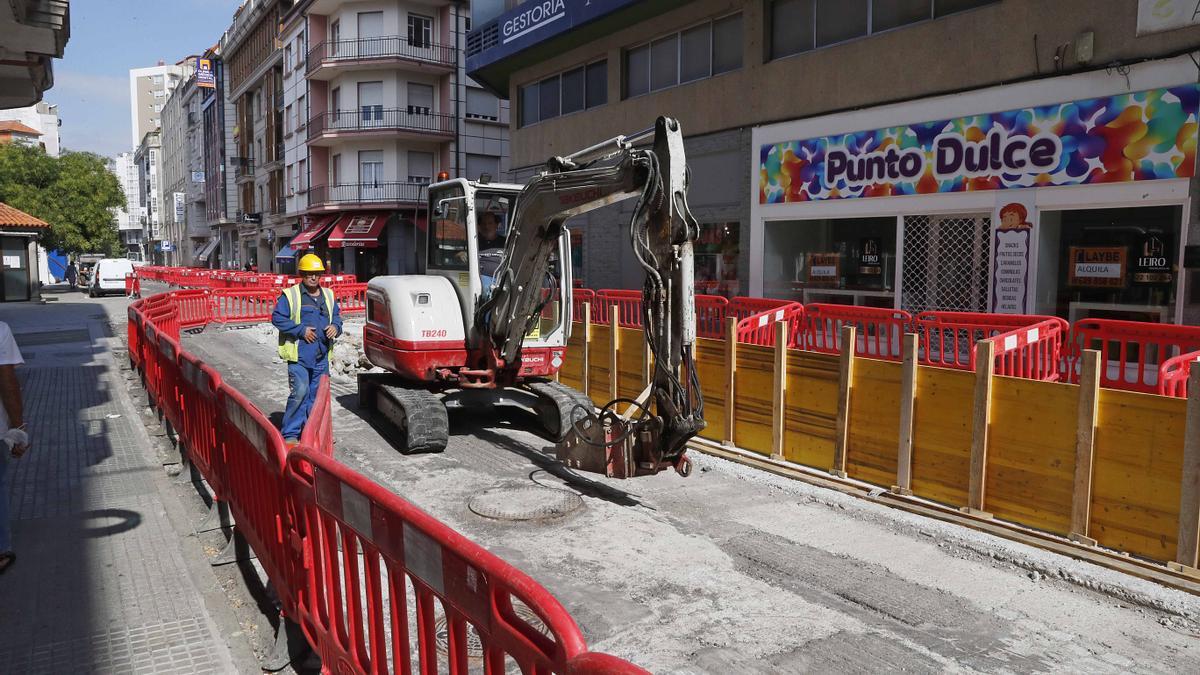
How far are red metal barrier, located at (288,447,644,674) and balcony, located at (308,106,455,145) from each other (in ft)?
118

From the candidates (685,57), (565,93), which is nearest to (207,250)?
(565,93)

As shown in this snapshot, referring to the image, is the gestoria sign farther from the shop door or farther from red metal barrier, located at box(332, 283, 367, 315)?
the shop door

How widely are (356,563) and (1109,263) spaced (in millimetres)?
12055

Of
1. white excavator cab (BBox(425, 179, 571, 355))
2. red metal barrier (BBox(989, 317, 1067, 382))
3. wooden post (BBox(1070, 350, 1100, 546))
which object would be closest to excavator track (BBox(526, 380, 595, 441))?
white excavator cab (BBox(425, 179, 571, 355))

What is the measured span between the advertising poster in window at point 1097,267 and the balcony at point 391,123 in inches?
1211

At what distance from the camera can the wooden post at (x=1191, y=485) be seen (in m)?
5.15

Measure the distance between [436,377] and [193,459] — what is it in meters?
2.67

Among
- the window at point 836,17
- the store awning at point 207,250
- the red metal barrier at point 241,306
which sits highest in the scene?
the window at point 836,17

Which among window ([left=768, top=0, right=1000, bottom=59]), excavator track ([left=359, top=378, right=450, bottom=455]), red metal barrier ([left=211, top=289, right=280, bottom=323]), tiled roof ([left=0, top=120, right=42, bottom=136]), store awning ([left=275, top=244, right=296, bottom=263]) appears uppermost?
tiled roof ([left=0, top=120, right=42, bottom=136])

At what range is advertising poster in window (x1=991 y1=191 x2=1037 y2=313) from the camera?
40.3 feet

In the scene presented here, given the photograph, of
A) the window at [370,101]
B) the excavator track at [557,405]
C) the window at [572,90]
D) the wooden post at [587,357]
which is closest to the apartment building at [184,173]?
the window at [370,101]

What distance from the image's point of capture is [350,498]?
3.16 metres

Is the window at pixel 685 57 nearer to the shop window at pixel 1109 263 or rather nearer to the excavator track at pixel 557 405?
the shop window at pixel 1109 263

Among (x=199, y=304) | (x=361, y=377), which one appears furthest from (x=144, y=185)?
(x=361, y=377)
